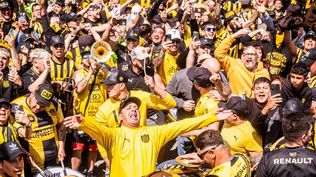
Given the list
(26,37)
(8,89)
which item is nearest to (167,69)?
(8,89)

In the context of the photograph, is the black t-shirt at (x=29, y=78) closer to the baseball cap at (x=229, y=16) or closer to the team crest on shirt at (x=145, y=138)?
the team crest on shirt at (x=145, y=138)

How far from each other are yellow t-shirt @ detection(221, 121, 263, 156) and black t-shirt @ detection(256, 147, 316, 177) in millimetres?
1678

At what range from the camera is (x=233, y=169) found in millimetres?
5789

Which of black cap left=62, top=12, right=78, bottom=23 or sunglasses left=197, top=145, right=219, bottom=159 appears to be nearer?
sunglasses left=197, top=145, right=219, bottom=159

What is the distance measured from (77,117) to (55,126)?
207cm

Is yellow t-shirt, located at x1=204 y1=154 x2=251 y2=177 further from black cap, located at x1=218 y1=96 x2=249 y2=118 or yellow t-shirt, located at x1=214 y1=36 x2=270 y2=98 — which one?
yellow t-shirt, located at x1=214 y1=36 x2=270 y2=98

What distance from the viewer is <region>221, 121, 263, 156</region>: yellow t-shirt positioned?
23.8ft

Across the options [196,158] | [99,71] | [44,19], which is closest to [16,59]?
[99,71]

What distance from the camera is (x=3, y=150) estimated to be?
18.7 ft

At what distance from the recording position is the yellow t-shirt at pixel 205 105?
800cm

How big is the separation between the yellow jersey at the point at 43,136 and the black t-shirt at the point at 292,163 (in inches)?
140

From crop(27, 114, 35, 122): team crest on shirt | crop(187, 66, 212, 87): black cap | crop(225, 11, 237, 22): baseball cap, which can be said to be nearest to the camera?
crop(27, 114, 35, 122): team crest on shirt

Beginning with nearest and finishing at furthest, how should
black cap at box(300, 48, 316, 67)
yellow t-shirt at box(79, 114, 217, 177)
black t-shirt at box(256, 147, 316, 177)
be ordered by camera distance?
black t-shirt at box(256, 147, 316, 177) < yellow t-shirt at box(79, 114, 217, 177) < black cap at box(300, 48, 316, 67)

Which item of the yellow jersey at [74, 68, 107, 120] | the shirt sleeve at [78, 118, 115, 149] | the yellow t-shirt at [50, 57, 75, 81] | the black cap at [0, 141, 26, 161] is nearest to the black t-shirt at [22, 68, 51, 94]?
the yellow t-shirt at [50, 57, 75, 81]
